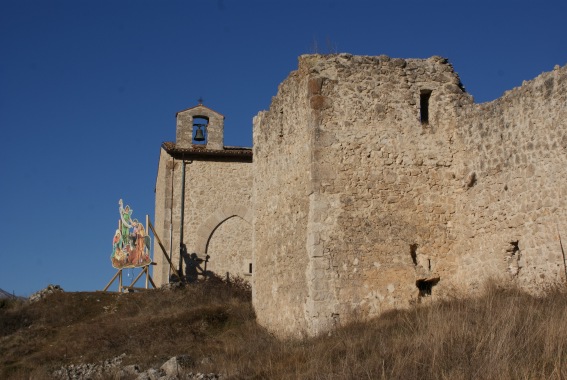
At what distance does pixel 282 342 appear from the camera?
1173 centimetres

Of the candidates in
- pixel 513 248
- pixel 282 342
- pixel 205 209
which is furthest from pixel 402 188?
pixel 205 209

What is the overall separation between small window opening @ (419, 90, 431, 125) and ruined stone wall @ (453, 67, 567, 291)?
0.64m

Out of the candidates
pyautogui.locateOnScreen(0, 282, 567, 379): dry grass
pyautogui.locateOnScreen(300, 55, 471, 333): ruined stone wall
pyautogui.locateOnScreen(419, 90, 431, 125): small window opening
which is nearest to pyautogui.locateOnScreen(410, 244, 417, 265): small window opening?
pyautogui.locateOnScreen(300, 55, 471, 333): ruined stone wall

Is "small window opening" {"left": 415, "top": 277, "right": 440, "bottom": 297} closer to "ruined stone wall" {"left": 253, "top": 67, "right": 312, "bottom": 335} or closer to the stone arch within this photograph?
"ruined stone wall" {"left": 253, "top": 67, "right": 312, "bottom": 335}

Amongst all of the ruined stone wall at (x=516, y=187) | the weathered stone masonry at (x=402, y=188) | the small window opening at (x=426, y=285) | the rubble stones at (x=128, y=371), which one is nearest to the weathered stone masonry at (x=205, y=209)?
the weathered stone masonry at (x=402, y=188)

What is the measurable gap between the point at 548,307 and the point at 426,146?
13.8 ft

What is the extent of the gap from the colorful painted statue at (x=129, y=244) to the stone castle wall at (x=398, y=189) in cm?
991

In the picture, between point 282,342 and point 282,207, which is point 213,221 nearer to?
point 282,207

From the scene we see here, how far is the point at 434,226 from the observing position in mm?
12461

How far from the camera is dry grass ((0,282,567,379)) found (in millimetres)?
7713

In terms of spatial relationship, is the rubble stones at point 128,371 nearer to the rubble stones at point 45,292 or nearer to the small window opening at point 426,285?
the small window opening at point 426,285

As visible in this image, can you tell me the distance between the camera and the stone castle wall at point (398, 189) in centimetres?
1148

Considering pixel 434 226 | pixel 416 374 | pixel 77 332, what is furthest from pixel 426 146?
pixel 77 332

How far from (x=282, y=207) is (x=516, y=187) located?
423 cm
